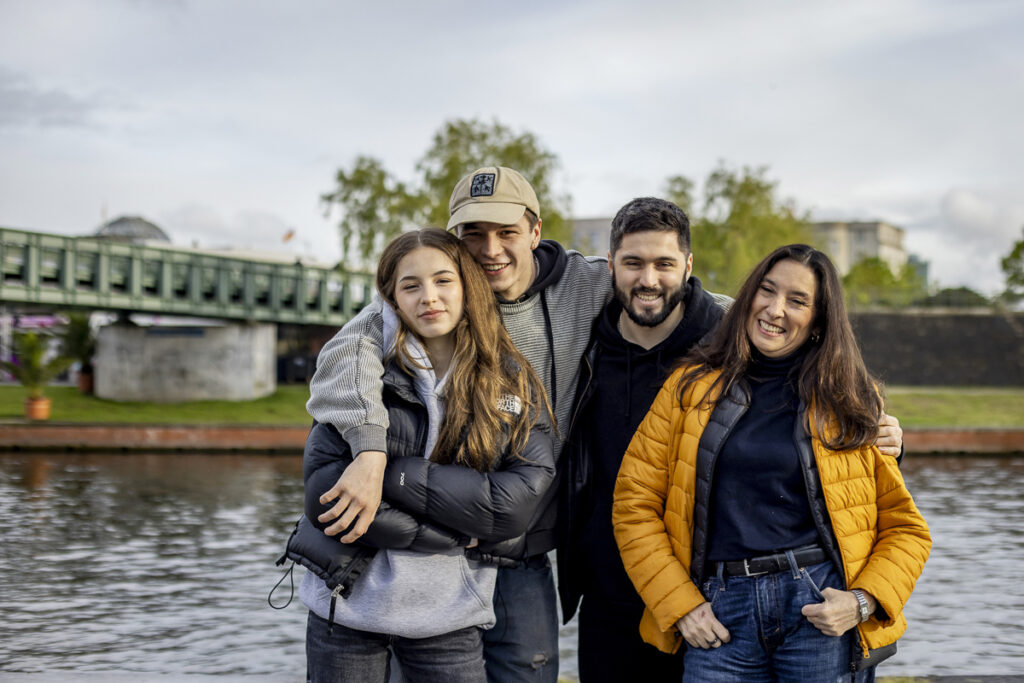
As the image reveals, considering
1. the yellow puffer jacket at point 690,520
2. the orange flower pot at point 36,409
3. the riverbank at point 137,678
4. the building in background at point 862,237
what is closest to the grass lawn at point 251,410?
the orange flower pot at point 36,409

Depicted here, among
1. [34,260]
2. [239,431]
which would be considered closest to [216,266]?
[34,260]

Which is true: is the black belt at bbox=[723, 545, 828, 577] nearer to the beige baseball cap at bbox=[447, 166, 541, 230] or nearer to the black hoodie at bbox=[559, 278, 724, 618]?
the black hoodie at bbox=[559, 278, 724, 618]

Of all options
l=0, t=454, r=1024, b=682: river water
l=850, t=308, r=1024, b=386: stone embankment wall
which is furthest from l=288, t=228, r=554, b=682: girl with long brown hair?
l=850, t=308, r=1024, b=386: stone embankment wall

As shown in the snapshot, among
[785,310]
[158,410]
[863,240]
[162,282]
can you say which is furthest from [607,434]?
[863,240]

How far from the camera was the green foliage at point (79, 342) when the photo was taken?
28812mm

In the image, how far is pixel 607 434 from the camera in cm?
348

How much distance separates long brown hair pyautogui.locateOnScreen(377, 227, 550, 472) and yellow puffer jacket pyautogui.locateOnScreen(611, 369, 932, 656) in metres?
0.39

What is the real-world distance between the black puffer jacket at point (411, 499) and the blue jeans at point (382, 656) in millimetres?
160

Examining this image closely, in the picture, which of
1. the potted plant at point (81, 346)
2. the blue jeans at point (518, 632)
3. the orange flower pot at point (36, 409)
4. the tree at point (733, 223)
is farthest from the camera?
the tree at point (733, 223)

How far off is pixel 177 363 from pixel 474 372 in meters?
27.1

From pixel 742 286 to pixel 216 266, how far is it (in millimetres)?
27250

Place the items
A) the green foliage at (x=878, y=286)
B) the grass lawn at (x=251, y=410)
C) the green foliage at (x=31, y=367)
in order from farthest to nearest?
the green foliage at (x=878, y=286), the grass lawn at (x=251, y=410), the green foliage at (x=31, y=367)

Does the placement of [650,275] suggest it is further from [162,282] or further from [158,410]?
[162,282]

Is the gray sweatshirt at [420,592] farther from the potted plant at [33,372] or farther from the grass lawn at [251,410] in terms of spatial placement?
the potted plant at [33,372]
